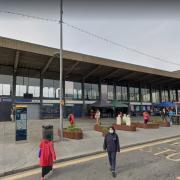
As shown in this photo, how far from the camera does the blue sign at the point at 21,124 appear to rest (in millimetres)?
12507

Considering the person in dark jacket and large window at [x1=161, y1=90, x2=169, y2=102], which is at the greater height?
large window at [x1=161, y1=90, x2=169, y2=102]

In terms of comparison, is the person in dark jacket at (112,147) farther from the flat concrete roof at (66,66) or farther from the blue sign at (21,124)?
the flat concrete roof at (66,66)

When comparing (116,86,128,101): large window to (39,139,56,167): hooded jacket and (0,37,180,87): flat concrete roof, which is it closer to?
(0,37,180,87): flat concrete roof

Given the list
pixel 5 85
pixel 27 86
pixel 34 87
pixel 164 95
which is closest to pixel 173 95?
pixel 164 95

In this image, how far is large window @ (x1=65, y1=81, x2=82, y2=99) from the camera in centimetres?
3725

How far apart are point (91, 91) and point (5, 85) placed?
15816mm

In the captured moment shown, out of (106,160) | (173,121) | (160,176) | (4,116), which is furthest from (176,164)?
(4,116)

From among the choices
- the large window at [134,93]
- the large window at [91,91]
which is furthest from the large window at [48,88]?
the large window at [134,93]

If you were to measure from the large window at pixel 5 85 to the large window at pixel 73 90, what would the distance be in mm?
9646

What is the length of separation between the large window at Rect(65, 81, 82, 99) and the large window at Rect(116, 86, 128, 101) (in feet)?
30.4

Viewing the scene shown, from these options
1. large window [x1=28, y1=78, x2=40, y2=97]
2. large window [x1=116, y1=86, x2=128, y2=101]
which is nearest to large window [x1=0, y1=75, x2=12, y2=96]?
large window [x1=28, y1=78, x2=40, y2=97]

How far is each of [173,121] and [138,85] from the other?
2308 cm

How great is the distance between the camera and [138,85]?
48.9 metres

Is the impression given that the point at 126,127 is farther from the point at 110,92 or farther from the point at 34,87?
the point at 110,92
